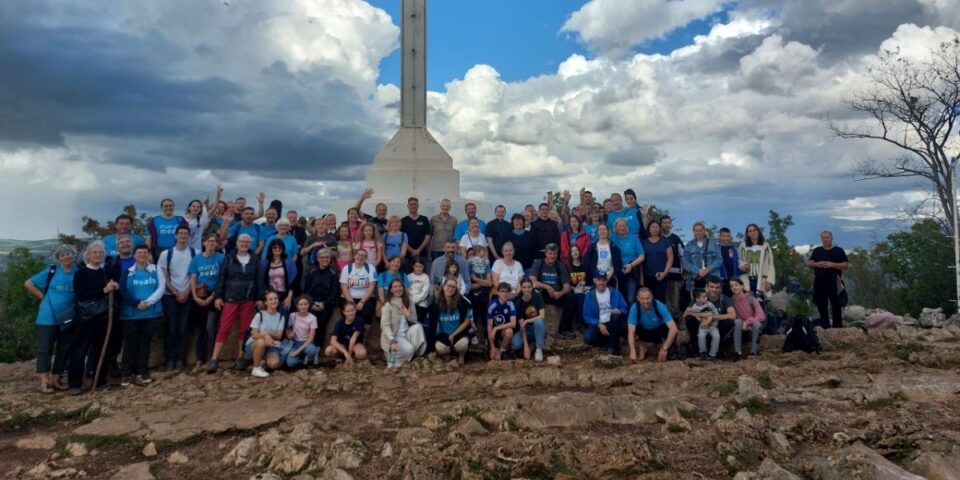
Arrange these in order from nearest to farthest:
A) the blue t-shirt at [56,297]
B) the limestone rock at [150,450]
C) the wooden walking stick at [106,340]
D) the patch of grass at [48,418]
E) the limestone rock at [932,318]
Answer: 1. the limestone rock at [150,450]
2. the patch of grass at [48,418]
3. the blue t-shirt at [56,297]
4. the wooden walking stick at [106,340]
5. the limestone rock at [932,318]

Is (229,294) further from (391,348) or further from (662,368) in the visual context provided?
(662,368)

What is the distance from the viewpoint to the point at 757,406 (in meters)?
5.02

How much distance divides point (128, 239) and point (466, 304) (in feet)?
13.4

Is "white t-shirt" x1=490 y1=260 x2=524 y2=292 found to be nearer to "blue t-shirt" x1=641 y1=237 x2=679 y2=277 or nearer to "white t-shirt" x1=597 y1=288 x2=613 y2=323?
"white t-shirt" x1=597 y1=288 x2=613 y2=323

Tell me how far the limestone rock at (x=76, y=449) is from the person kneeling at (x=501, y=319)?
4381 mm

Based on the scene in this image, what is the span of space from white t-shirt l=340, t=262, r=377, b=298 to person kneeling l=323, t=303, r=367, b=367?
23 centimetres

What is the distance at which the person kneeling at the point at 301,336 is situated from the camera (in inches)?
294

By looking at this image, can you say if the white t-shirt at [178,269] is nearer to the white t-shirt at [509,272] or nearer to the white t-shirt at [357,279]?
the white t-shirt at [357,279]

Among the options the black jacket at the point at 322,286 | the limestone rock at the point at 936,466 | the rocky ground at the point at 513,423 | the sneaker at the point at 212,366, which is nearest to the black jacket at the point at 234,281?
the black jacket at the point at 322,286

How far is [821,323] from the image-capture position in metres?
9.34

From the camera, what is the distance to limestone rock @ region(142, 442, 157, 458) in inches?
185

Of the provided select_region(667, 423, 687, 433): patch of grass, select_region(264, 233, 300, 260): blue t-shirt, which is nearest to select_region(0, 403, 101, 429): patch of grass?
select_region(264, 233, 300, 260): blue t-shirt

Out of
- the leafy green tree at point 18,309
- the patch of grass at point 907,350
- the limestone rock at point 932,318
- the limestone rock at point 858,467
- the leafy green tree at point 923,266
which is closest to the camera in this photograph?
the limestone rock at point 858,467

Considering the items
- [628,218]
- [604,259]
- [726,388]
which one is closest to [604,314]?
[604,259]
